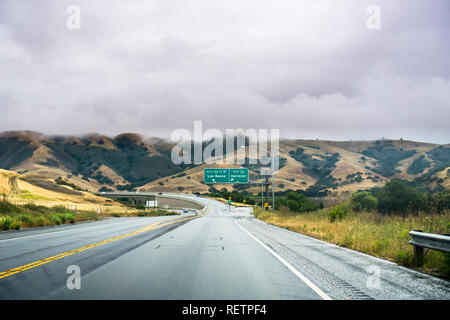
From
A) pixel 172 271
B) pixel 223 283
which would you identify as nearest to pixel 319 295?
pixel 223 283

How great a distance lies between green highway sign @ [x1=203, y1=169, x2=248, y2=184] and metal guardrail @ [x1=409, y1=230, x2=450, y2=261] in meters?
56.0

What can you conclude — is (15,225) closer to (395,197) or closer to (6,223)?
(6,223)

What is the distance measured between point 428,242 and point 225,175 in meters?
57.2

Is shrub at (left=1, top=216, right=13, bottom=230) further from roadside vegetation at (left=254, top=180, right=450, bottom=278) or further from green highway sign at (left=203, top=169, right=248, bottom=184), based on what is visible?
green highway sign at (left=203, top=169, right=248, bottom=184)

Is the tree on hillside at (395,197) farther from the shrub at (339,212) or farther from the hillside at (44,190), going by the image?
the hillside at (44,190)

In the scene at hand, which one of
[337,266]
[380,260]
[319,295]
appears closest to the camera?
[319,295]

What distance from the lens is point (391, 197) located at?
73562mm

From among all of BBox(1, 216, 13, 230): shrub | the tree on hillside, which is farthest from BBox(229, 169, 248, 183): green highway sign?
BBox(1, 216, 13, 230): shrub

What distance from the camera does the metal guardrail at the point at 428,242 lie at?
29.0 ft

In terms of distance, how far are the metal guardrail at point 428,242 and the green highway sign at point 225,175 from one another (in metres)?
56.0

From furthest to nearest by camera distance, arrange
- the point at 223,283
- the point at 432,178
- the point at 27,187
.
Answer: the point at 432,178 → the point at 27,187 → the point at 223,283

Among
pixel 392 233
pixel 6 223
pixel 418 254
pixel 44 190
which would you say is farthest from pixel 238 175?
pixel 418 254
